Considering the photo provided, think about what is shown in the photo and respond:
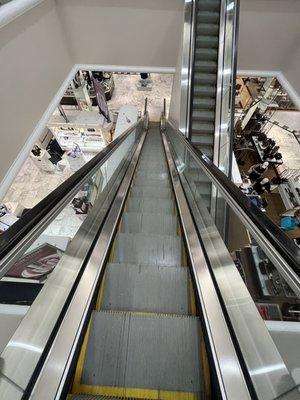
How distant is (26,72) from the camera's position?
5.11 meters

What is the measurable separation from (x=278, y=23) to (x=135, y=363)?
8.35 m

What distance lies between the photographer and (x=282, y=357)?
109 centimetres

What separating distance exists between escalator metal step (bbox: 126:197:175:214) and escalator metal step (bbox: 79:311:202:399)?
2.03 metres

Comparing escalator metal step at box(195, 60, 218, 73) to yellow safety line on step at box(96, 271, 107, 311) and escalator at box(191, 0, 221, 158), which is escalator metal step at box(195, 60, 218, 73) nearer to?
escalator at box(191, 0, 221, 158)

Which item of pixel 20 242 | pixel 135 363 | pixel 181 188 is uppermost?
pixel 181 188

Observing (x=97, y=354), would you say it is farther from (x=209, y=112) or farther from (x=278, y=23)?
(x=278, y=23)

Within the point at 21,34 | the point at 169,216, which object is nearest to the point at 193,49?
the point at 21,34

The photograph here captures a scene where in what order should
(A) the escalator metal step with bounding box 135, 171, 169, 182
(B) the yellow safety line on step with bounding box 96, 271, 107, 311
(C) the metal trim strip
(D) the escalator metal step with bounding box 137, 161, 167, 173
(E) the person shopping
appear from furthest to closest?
(E) the person shopping → (D) the escalator metal step with bounding box 137, 161, 167, 173 → (A) the escalator metal step with bounding box 135, 171, 169, 182 → (B) the yellow safety line on step with bounding box 96, 271, 107, 311 → (C) the metal trim strip

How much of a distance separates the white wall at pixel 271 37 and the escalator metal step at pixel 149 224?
6.41m

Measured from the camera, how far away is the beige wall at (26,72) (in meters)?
4.46

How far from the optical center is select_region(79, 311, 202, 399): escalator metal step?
1369mm

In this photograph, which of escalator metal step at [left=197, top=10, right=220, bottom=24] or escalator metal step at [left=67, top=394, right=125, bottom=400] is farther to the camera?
escalator metal step at [left=197, top=10, right=220, bottom=24]

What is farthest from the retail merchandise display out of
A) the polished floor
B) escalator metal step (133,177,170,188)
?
escalator metal step (133,177,170,188)

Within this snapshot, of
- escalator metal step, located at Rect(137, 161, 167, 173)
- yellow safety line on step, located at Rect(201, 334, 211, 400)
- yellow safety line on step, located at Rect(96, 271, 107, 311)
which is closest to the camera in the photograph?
yellow safety line on step, located at Rect(201, 334, 211, 400)
